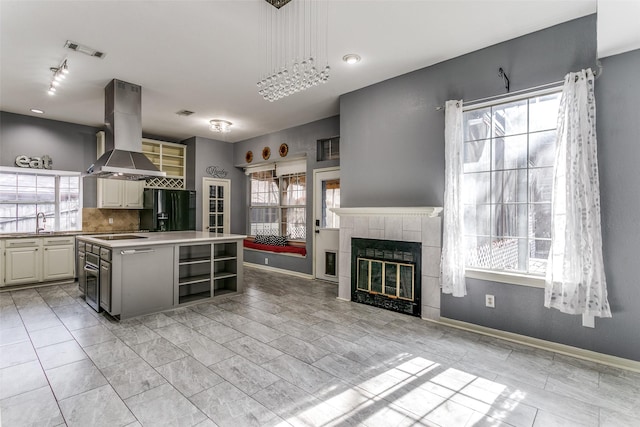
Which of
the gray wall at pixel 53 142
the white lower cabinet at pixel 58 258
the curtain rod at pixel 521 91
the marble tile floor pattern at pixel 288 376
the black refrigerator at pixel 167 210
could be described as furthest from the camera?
the black refrigerator at pixel 167 210

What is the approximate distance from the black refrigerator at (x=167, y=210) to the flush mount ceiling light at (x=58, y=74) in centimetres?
247

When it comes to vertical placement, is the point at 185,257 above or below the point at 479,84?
below

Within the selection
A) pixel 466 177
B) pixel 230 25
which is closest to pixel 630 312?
pixel 466 177

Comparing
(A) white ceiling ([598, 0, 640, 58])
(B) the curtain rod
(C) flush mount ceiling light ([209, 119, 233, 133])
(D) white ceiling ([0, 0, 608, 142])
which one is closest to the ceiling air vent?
(D) white ceiling ([0, 0, 608, 142])

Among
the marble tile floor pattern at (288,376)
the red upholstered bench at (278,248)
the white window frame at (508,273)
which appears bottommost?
the marble tile floor pattern at (288,376)

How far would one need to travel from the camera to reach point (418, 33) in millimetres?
3070

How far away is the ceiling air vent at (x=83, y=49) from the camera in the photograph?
3.20m

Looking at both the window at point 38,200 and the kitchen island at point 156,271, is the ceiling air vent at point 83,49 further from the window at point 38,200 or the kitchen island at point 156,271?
the window at point 38,200

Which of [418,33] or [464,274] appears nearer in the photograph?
[418,33]

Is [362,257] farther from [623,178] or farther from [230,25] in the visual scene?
[230,25]

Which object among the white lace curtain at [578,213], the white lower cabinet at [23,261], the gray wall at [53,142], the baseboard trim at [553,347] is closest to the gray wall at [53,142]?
the gray wall at [53,142]

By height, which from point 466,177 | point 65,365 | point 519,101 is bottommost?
point 65,365

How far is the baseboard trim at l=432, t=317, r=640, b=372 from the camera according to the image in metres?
2.56

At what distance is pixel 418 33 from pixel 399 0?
1.86 ft
